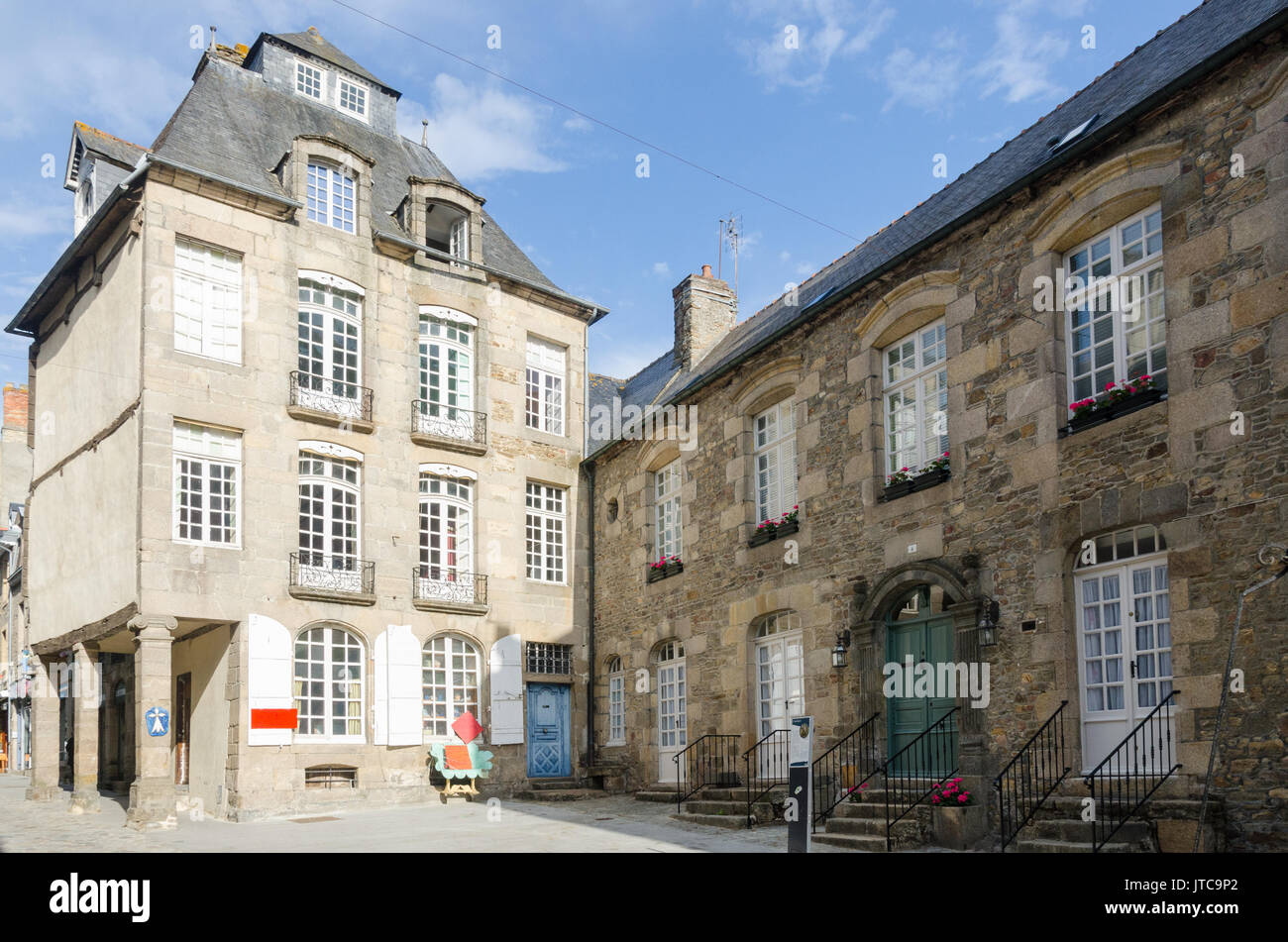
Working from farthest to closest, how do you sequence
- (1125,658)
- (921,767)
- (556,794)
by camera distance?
(556,794)
(921,767)
(1125,658)

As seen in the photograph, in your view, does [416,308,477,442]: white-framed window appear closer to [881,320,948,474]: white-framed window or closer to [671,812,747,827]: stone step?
[671,812,747,827]: stone step

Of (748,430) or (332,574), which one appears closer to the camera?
(748,430)

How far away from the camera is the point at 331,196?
17531 mm

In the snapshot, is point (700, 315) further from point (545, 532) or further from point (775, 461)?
point (775, 461)

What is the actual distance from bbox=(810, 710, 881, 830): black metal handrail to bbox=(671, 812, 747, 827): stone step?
838mm

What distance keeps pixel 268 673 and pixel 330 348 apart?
4724mm

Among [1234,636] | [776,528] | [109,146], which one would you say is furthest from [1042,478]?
[109,146]

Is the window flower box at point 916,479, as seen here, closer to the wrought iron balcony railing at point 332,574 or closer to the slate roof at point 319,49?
the wrought iron balcony railing at point 332,574

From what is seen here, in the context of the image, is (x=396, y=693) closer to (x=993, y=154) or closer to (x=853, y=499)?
(x=853, y=499)

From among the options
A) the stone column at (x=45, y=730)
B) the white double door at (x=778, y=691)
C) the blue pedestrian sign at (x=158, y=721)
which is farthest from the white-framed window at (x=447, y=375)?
the stone column at (x=45, y=730)

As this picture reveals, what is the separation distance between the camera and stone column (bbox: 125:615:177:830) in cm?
1406

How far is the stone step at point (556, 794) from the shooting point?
17250 mm

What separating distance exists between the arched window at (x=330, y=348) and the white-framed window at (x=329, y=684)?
3.21 meters
